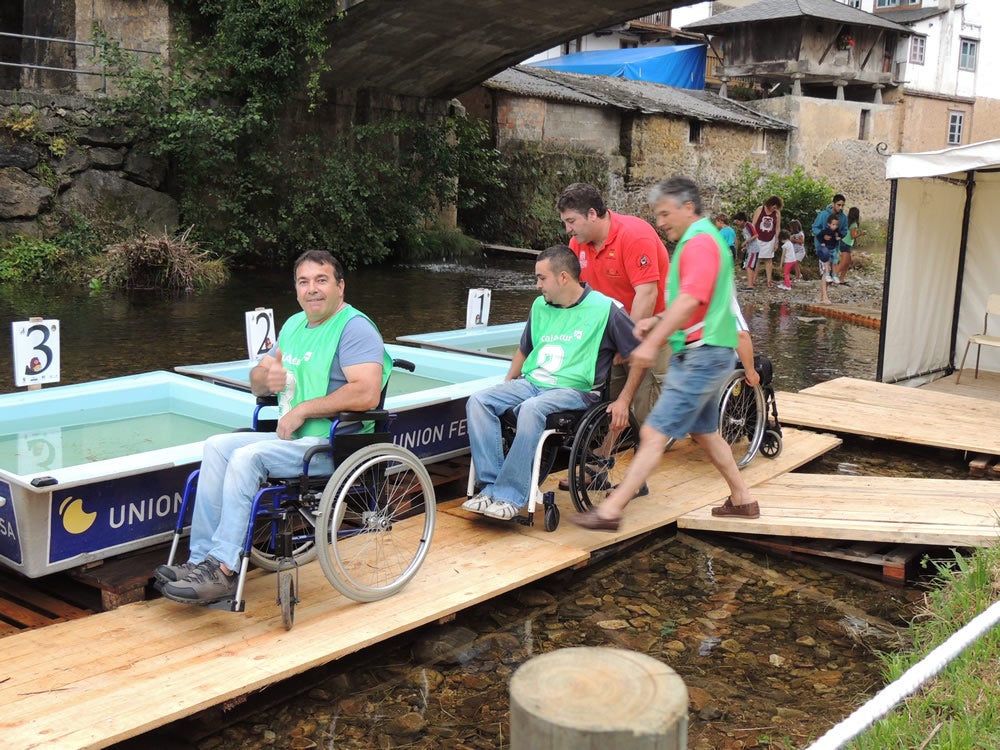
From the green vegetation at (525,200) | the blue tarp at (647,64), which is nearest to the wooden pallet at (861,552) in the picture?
the green vegetation at (525,200)

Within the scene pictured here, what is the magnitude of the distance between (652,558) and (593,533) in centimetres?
35

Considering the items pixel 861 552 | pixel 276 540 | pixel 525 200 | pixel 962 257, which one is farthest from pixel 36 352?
pixel 525 200

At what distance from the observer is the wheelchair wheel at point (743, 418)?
234 inches

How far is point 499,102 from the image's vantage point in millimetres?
22609

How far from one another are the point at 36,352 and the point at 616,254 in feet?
9.66

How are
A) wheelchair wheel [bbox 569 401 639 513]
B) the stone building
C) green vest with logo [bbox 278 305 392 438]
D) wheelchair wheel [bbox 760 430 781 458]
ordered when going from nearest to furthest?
1. green vest with logo [bbox 278 305 392 438]
2. wheelchair wheel [bbox 569 401 639 513]
3. wheelchair wheel [bbox 760 430 781 458]
4. the stone building

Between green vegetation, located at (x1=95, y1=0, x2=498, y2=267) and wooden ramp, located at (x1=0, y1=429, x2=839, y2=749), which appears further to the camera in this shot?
green vegetation, located at (x1=95, y1=0, x2=498, y2=267)

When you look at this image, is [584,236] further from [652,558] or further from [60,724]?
[60,724]

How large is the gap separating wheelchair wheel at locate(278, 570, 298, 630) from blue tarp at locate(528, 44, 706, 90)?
93.4 feet

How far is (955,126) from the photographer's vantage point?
119ft

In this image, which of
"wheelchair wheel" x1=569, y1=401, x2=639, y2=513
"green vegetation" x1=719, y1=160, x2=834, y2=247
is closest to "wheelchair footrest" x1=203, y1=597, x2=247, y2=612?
"wheelchair wheel" x1=569, y1=401, x2=639, y2=513

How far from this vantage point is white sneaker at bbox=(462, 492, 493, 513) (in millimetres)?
4605

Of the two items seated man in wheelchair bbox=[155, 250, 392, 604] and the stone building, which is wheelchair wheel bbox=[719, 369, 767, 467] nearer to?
seated man in wheelchair bbox=[155, 250, 392, 604]

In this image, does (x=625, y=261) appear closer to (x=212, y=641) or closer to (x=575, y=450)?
(x=575, y=450)
